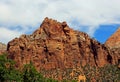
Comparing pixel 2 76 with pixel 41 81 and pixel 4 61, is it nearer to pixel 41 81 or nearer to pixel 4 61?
pixel 4 61

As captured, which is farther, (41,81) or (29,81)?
(41,81)

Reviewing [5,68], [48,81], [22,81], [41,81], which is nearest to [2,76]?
[5,68]

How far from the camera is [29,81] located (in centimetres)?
8006

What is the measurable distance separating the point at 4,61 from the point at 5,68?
4.44 feet

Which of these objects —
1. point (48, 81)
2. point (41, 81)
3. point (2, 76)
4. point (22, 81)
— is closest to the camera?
point (2, 76)

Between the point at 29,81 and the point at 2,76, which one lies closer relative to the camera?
the point at 2,76

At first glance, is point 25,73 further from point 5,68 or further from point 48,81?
point 48,81

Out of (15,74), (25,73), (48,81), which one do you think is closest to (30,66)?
(25,73)

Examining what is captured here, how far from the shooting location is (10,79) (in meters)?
72.6

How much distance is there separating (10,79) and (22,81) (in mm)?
6443

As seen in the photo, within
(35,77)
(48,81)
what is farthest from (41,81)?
(48,81)

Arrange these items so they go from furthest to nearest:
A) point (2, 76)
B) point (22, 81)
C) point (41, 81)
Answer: point (41, 81)
point (22, 81)
point (2, 76)

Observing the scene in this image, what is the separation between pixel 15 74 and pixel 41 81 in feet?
43.9

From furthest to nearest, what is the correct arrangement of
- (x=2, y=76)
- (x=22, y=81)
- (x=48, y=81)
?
(x=48, y=81) < (x=22, y=81) < (x=2, y=76)
